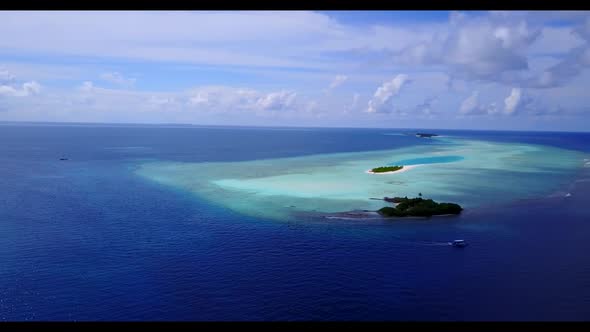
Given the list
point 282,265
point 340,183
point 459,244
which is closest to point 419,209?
point 459,244

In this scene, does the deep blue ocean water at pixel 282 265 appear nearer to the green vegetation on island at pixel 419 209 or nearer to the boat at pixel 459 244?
the boat at pixel 459 244

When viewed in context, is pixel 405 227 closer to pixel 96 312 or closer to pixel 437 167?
pixel 96 312

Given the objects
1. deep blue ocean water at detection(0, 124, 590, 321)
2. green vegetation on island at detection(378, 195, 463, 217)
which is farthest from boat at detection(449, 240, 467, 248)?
green vegetation on island at detection(378, 195, 463, 217)

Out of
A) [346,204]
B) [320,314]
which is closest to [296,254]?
[320,314]

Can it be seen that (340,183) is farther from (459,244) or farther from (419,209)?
(459,244)
